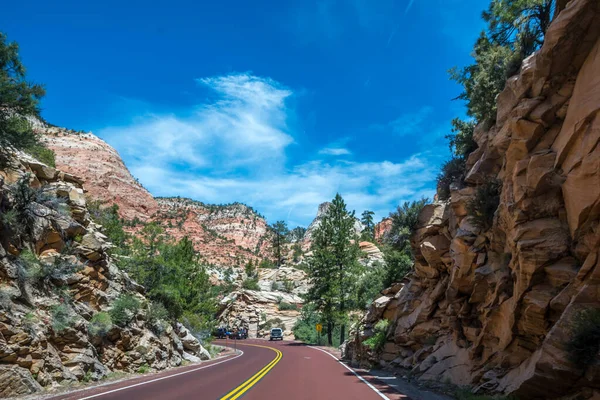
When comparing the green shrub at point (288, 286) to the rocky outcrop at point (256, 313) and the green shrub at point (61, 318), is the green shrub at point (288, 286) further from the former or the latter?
the green shrub at point (61, 318)

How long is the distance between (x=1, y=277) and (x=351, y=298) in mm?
34572

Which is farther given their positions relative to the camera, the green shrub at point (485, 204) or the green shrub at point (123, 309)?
the green shrub at point (123, 309)

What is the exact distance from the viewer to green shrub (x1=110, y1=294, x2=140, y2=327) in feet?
52.8

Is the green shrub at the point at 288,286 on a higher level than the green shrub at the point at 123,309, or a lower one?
higher

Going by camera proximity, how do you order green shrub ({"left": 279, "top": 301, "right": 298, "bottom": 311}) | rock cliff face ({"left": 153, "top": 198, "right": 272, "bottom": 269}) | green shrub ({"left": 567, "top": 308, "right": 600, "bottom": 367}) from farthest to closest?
rock cliff face ({"left": 153, "top": 198, "right": 272, "bottom": 269}) < green shrub ({"left": 279, "top": 301, "right": 298, "bottom": 311}) < green shrub ({"left": 567, "top": 308, "right": 600, "bottom": 367})

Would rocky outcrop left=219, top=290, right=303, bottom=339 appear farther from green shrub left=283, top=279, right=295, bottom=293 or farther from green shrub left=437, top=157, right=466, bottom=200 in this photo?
green shrub left=437, top=157, right=466, bottom=200

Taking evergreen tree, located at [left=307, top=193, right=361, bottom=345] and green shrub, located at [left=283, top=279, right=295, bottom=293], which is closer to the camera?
evergreen tree, located at [left=307, top=193, right=361, bottom=345]

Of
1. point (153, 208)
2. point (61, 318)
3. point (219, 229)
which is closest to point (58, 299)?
point (61, 318)

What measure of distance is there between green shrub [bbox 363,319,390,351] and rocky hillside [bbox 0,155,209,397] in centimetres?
1056

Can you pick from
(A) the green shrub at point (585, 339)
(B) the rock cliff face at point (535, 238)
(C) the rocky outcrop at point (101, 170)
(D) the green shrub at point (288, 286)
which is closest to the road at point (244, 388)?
(B) the rock cliff face at point (535, 238)

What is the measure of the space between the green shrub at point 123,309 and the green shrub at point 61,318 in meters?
2.93

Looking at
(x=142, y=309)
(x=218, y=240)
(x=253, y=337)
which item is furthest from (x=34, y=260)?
(x=218, y=240)

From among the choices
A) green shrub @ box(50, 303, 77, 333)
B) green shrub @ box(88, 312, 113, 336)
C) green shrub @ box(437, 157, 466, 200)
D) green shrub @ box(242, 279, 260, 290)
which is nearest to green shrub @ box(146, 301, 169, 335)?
green shrub @ box(88, 312, 113, 336)

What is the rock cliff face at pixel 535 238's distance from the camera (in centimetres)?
742
